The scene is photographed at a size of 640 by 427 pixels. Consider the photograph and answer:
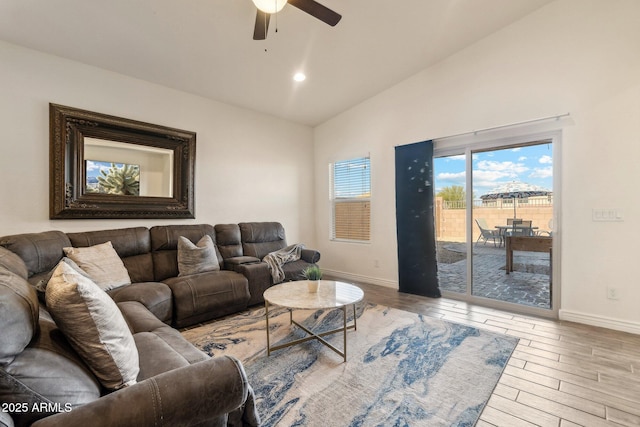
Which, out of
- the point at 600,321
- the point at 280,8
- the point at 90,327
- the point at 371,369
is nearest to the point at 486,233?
the point at 600,321

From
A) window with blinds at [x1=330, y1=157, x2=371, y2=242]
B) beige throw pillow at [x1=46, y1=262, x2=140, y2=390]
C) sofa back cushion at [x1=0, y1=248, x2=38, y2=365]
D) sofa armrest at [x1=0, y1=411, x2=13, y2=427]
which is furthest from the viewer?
window with blinds at [x1=330, y1=157, x2=371, y2=242]

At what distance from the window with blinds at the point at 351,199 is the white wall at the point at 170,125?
540mm

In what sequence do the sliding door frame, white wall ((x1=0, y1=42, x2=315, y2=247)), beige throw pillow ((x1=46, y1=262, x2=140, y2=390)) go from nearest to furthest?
beige throw pillow ((x1=46, y1=262, x2=140, y2=390)) < white wall ((x1=0, y1=42, x2=315, y2=247)) < the sliding door frame

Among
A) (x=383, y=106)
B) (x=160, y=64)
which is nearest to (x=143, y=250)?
(x=160, y=64)

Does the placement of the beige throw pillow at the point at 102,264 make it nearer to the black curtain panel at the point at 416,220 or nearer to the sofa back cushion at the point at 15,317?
the sofa back cushion at the point at 15,317

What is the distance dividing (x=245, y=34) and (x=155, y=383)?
3.07m

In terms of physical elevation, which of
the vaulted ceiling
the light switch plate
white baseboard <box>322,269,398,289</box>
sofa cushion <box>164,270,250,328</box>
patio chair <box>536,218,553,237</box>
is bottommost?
white baseboard <box>322,269,398,289</box>

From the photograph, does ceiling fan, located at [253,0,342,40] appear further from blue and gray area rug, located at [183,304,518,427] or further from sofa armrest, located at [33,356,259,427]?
blue and gray area rug, located at [183,304,518,427]

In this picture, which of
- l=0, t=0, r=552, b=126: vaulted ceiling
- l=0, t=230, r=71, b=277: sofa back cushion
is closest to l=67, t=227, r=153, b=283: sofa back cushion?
l=0, t=230, r=71, b=277: sofa back cushion

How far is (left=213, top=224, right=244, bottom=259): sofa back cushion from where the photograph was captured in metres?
3.95

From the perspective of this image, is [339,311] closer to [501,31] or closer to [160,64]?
[160,64]

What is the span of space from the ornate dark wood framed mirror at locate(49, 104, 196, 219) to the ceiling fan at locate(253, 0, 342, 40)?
6.66 ft

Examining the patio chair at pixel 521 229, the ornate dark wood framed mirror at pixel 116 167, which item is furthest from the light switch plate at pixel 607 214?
the ornate dark wood framed mirror at pixel 116 167

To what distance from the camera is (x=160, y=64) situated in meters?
3.22
